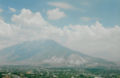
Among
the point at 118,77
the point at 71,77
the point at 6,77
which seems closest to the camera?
the point at 6,77

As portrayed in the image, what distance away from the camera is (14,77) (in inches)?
3000

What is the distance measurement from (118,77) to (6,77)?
56.8m

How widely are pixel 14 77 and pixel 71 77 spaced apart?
26988 mm

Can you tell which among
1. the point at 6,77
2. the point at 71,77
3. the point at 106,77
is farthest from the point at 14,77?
the point at 106,77

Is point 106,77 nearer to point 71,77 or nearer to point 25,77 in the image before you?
point 71,77

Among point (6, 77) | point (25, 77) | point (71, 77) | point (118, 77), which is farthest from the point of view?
point (118, 77)

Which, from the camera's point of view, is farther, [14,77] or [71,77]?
[71,77]

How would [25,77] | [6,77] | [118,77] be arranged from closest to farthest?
[6,77]
[25,77]
[118,77]

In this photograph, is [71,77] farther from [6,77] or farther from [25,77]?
[6,77]

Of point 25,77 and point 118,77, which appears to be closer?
point 25,77

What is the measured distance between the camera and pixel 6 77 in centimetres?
7281

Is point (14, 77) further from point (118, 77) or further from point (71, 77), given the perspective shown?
point (118, 77)

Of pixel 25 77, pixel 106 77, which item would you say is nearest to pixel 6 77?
pixel 25 77

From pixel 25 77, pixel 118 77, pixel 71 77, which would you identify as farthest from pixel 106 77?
pixel 25 77
